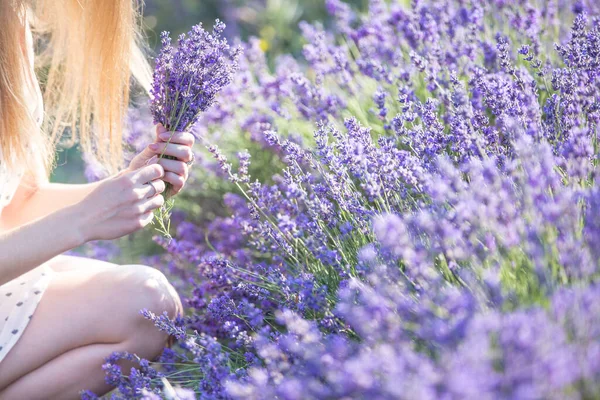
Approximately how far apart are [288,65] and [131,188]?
1.67 metres

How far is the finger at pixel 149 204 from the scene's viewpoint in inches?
61.6

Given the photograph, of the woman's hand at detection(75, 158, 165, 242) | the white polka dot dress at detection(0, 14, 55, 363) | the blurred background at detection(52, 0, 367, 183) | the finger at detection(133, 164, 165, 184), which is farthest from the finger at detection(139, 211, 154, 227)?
the blurred background at detection(52, 0, 367, 183)

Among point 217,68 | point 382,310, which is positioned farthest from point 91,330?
point 382,310

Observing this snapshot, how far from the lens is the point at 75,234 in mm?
1582

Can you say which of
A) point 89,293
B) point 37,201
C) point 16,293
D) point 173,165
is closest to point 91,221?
point 173,165

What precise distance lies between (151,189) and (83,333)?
573 millimetres

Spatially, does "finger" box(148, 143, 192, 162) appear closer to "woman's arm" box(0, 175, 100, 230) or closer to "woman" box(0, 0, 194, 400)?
"woman" box(0, 0, 194, 400)

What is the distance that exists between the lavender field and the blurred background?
1.95m

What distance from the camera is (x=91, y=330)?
184 centimetres

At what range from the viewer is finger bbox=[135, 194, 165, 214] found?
1.56 m

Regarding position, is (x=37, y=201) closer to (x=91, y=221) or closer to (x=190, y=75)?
(x=91, y=221)

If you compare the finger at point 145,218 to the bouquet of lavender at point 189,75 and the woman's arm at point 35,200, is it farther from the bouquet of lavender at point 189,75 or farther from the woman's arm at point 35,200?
the woman's arm at point 35,200

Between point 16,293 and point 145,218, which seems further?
point 16,293

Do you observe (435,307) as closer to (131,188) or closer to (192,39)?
(131,188)
